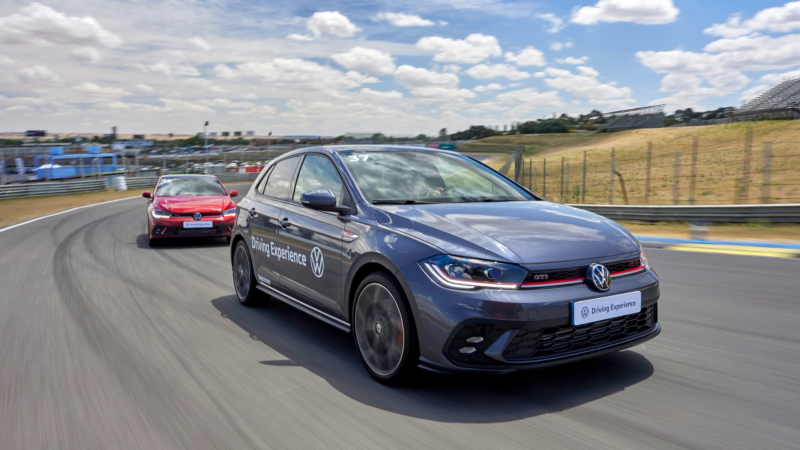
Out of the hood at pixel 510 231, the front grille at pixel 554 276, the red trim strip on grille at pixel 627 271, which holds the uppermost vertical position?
the hood at pixel 510 231

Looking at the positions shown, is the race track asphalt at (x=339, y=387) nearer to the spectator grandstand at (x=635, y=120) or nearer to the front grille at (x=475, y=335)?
the front grille at (x=475, y=335)

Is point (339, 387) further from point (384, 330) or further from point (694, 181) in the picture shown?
point (694, 181)

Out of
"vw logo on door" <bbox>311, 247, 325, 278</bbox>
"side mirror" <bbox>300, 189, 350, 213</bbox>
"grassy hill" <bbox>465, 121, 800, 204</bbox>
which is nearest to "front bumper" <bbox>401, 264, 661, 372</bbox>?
"side mirror" <bbox>300, 189, 350, 213</bbox>

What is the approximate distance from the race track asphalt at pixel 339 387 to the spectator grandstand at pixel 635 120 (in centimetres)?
9569

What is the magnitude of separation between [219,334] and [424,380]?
7.21 ft

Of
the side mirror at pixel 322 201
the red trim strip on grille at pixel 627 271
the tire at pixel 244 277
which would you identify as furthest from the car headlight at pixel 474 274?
the tire at pixel 244 277

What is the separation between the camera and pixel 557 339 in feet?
11.6

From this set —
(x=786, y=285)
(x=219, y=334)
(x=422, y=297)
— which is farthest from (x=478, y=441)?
(x=786, y=285)

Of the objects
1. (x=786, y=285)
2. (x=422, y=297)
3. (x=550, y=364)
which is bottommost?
(x=786, y=285)

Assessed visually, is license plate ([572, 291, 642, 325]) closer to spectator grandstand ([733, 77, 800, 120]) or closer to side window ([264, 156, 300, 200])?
side window ([264, 156, 300, 200])

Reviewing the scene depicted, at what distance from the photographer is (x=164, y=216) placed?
11688 millimetres

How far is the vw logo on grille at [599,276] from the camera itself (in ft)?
11.8

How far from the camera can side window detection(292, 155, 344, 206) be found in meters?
4.96

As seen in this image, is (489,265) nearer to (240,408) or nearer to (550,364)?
(550,364)
